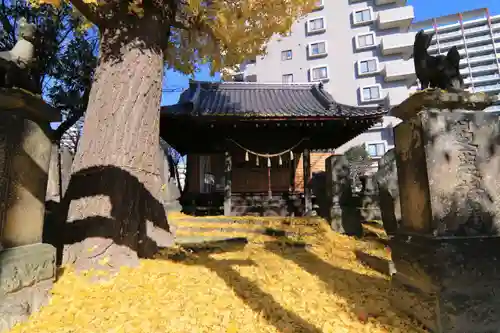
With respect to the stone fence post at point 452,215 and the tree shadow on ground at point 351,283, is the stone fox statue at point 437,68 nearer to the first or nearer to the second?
the stone fence post at point 452,215

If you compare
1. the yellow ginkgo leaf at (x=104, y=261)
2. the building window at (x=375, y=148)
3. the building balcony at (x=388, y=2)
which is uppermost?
the building balcony at (x=388, y=2)

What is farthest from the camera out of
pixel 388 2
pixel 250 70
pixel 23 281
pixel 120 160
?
pixel 250 70

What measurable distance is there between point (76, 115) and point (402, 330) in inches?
623

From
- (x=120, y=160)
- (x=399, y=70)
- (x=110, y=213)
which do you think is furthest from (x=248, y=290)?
(x=399, y=70)

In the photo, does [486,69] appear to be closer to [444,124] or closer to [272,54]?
[272,54]

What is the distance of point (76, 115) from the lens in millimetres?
14391

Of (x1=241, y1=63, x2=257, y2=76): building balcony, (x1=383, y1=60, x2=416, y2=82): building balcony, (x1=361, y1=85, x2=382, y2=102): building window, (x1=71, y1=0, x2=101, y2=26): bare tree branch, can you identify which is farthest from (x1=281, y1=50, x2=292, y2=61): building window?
(x1=71, y1=0, x2=101, y2=26): bare tree branch

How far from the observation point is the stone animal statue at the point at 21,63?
305cm

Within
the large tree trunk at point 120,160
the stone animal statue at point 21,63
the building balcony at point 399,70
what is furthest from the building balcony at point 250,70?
the stone animal statue at point 21,63

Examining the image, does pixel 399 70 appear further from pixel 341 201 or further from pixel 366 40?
pixel 341 201

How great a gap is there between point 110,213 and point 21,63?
2.13 meters

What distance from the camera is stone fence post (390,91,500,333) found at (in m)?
2.77

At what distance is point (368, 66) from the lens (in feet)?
108

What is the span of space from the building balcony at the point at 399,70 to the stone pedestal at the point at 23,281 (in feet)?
115
